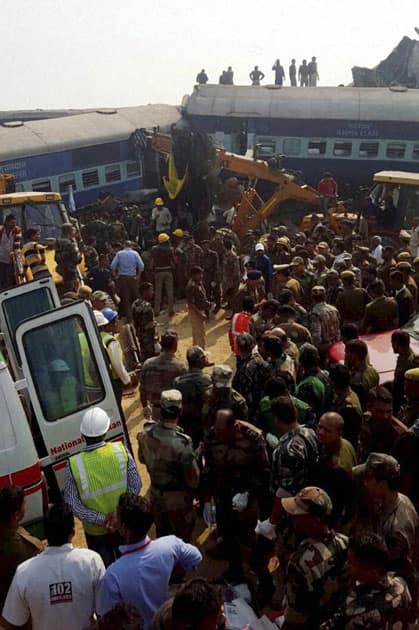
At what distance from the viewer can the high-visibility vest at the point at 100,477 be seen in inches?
158

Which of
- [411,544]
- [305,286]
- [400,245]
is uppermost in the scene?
[411,544]

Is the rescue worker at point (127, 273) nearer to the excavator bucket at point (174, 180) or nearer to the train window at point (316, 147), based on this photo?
the excavator bucket at point (174, 180)

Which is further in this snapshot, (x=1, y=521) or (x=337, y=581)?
(x=1, y=521)

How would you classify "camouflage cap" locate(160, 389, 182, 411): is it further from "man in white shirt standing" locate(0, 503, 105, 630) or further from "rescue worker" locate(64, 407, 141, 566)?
"man in white shirt standing" locate(0, 503, 105, 630)

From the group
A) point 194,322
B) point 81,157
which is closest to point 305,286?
point 194,322

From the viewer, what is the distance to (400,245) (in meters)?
→ 14.2

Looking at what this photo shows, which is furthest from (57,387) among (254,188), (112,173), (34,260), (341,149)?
(341,149)

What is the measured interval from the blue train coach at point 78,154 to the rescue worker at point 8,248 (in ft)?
21.5

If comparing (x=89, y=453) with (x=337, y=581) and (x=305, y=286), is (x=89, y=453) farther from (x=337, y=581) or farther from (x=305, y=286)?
(x=305, y=286)

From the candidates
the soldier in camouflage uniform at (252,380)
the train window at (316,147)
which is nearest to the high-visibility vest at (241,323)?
the soldier in camouflage uniform at (252,380)

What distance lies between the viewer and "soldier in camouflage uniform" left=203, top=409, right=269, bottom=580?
457 centimetres

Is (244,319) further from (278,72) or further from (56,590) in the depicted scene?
(278,72)

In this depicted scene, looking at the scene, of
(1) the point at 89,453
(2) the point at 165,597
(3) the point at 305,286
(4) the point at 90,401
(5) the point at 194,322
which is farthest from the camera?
(5) the point at 194,322

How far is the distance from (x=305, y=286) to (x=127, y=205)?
408 inches
